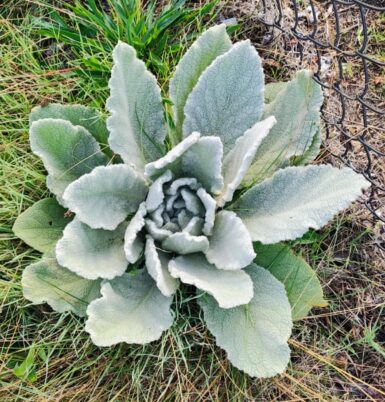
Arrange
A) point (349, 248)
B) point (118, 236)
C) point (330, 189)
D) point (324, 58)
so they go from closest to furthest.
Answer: point (330, 189) → point (118, 236) → point (349, 248) → point (324, 58)

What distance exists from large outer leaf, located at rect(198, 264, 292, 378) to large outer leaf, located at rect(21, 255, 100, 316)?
1.01 feet

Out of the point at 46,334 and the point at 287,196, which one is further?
the point at 46,334

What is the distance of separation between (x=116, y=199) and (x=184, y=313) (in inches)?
15.9

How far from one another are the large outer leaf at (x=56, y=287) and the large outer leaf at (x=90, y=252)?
122mm

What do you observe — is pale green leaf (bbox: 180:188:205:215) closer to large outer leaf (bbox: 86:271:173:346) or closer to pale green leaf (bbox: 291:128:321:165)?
large outer leaf (bbox: 86:271:173:346)

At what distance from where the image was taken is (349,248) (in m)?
1.83

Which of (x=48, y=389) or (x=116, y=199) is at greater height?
(x=116, y=199)

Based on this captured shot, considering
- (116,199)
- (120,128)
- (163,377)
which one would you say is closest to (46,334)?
(163,377)

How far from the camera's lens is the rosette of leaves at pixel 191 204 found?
1383 mm

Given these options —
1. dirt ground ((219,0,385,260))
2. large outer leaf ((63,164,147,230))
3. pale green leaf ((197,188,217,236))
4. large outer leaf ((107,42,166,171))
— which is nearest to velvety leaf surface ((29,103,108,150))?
large outer leaf ((107,42,166,171))

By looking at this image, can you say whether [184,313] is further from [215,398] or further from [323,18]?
[323,18]

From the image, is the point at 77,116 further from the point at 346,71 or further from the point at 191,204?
the point at 346,71

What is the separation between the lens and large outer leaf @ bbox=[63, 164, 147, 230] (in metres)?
1.36

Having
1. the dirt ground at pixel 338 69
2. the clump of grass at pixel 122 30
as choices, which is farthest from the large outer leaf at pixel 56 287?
the dirt ground at pixel 338 69
